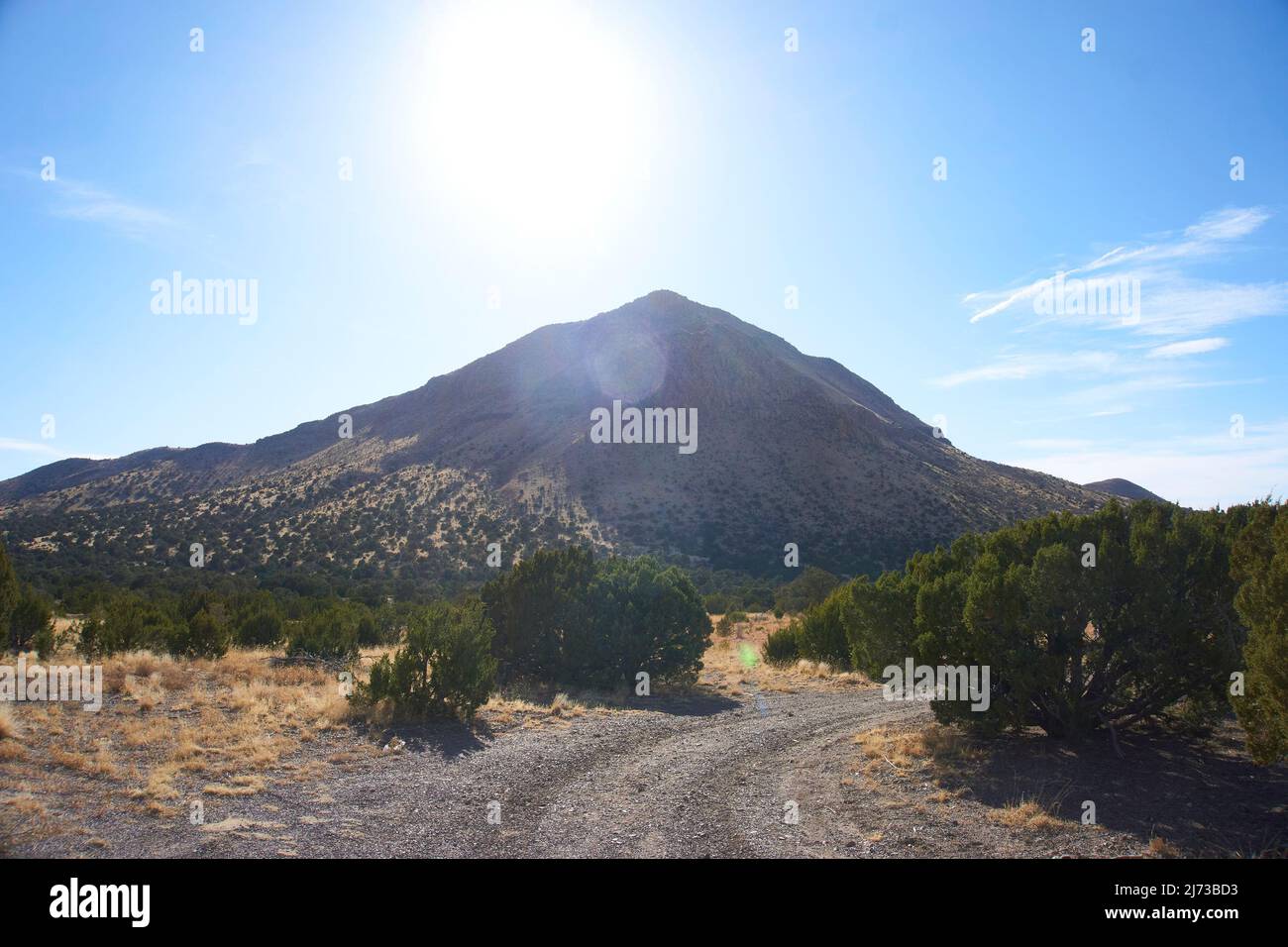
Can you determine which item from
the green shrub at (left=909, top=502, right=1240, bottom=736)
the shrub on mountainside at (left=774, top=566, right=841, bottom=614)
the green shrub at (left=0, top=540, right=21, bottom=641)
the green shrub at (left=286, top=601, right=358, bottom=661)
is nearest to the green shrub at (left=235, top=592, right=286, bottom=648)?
the green shrub at (left=286, top=601, right=358, bottom=661)

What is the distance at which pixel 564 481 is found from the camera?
6247 cm

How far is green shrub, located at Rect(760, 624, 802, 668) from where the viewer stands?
75.4 feet

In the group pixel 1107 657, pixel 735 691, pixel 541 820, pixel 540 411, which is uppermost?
pixel 540 411

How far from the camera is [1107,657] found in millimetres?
9570

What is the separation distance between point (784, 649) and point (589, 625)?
8262mm

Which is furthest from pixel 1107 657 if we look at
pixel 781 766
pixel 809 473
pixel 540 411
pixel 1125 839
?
pixel 540 411

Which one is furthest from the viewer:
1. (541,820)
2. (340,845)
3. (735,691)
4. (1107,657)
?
(735,691)

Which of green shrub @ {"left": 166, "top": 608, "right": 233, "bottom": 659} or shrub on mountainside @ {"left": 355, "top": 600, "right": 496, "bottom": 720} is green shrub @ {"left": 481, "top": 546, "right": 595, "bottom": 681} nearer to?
shrub on mountainside @ {"left": 355, "top": 600, "right": 496, "bottom": 720}

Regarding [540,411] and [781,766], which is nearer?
[781,766]

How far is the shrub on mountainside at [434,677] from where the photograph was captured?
1258cm

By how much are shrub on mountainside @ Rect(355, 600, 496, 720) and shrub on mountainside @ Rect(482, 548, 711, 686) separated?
427 centimetres

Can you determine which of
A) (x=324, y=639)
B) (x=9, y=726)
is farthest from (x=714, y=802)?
(x=324, y=639)
